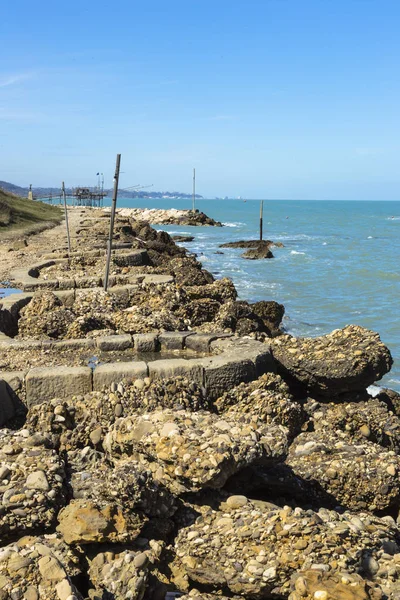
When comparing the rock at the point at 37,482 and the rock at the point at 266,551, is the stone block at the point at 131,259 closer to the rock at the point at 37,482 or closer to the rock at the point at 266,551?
the rock at the point at 37,482

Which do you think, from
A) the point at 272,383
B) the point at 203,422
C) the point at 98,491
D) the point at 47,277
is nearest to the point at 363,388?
the point at 272,383

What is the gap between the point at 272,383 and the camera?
698 centimetres

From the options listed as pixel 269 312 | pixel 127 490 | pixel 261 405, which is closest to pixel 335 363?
pixel 261 405

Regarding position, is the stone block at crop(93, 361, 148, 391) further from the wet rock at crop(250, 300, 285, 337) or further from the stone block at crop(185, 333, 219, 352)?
the wet rock at crop(250, 300, 285, 337)

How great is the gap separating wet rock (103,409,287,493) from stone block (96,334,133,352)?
2.00 meters

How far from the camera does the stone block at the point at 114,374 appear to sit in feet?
21.3

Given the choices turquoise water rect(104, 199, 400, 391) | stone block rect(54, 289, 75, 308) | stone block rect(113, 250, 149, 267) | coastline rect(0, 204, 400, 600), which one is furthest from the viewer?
turquoise water rect(104, 199, 400, 391)

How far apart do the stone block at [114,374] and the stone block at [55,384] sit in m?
0.08

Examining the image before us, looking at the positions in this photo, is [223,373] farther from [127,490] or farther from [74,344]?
[127,490]

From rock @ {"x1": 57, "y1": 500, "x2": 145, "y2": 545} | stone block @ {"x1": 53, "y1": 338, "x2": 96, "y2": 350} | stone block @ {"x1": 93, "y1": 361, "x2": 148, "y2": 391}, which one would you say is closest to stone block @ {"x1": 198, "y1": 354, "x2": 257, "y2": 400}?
stone block @ {"x1": 93, "y1": 361, "x2": 148, "y2": 391}

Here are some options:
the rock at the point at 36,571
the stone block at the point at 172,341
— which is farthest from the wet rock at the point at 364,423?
the rock at the point at 36,571

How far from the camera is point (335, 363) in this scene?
7703 millimetres

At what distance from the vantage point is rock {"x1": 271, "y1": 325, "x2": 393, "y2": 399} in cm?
761

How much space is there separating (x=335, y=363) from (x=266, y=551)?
3.66 metres
